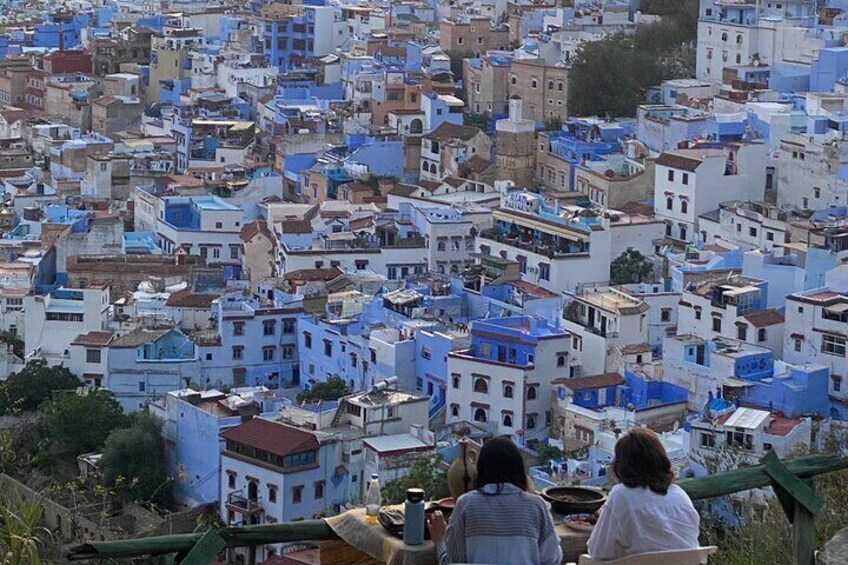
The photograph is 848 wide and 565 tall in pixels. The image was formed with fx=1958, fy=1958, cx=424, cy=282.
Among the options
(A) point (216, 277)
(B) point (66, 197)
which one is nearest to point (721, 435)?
(A) point (216, 277)

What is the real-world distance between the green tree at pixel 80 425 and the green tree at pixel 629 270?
168 inches

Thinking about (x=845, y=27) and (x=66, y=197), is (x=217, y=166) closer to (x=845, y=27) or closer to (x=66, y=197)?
(x=66, y=197)

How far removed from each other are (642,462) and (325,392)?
402 inches

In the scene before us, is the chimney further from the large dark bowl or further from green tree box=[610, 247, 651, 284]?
the large dark bowl

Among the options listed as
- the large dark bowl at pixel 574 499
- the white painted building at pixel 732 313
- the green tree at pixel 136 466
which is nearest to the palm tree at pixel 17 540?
the large dark bowl at pixel 574 499

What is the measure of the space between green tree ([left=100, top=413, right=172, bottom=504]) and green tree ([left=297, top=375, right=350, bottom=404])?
114 centimetres

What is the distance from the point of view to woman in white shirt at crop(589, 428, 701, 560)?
10.9ft

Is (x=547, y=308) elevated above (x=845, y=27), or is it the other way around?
(x=845, y=27)

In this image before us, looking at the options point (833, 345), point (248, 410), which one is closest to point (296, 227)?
point (248, 410)

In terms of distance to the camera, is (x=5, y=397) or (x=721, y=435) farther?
(x=5, y=397)

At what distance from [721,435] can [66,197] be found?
386 inches

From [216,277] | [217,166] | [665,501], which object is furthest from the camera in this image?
[217,166]

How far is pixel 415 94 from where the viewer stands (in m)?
21.3

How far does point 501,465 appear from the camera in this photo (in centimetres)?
328
